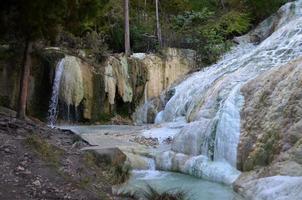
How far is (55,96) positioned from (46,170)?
11154 mm

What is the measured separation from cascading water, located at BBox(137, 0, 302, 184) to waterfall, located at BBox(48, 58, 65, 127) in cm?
363

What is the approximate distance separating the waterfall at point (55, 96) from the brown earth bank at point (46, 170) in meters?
8.38

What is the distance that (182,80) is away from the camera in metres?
20.2

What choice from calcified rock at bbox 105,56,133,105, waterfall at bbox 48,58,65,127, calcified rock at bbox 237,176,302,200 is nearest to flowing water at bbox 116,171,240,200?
calcified rock at bbox 237,176,302,200

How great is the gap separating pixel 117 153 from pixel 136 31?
14225 mm

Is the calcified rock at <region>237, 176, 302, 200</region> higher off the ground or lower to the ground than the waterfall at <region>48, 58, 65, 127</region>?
lower

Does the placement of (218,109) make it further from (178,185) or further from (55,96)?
(55,96)

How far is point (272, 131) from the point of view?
28.1ft

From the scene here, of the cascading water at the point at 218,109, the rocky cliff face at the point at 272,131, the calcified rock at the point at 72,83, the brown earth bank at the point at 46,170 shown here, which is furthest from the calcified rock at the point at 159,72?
the brown earth bank at the point at 46,170

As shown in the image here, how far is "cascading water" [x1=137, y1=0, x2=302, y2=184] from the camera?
371 inches

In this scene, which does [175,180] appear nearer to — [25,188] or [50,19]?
[25,188]

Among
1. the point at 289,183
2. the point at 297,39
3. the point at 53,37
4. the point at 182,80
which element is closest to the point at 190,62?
the point at 182,80

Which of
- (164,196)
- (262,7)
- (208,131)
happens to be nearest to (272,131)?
(208,131)

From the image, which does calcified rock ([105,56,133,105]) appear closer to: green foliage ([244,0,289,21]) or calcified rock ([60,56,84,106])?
calcified rock ([60,56,84,106])
